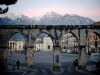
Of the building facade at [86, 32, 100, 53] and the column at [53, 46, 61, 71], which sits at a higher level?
the building facade at [86, 32, 100, 53]

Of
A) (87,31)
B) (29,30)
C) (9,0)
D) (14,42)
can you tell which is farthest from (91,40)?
(14,42)

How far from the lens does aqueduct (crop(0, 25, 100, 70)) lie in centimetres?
3281

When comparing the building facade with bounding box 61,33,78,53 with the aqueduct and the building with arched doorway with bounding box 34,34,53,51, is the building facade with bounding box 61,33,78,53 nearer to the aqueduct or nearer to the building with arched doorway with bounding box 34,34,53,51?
the building with arched doorway with bounding box 34,34,53,51

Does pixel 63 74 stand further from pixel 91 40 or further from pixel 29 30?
pixel 91 40

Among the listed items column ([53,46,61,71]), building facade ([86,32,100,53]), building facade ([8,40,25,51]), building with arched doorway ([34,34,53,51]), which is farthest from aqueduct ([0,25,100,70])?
building with arched doorway ([34,34,53,51])

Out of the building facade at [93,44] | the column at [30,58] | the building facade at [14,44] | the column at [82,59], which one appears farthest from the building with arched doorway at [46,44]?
the column at [30,58]

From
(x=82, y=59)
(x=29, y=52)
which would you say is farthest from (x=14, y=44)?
(x=82, y=59)

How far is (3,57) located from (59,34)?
11.6 meters

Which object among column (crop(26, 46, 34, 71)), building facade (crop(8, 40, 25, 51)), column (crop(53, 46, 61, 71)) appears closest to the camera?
column (crop(26, 46, 34, 71))

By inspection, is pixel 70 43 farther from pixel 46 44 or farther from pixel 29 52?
pixel 29 52

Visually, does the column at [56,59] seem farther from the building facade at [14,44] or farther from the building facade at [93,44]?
the building facade at [14,44]

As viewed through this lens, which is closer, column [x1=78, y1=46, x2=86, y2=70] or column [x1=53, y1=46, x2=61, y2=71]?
column [x1=53, y1=46, x2=61, y2=71]

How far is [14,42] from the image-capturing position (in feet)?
420

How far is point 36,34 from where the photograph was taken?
33344 mm
